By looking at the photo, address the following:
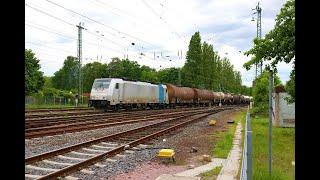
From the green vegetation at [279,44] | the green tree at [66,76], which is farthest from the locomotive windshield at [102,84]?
the green tree at [66,76]

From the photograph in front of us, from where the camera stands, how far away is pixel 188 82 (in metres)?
90.4

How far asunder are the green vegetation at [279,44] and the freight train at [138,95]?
18640 millimetres

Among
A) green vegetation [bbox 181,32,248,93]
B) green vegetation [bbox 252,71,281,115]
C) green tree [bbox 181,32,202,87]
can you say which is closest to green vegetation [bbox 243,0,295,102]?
green vegetation [bbox 252,71,281,115]

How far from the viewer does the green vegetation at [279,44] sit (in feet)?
48.0

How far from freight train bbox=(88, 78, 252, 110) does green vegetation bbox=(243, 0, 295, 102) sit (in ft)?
61.2

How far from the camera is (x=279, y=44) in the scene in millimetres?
15438

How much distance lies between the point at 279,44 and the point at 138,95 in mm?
24495

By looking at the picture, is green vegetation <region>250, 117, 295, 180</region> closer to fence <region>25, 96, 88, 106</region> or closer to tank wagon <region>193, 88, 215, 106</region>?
fence <region>25, 96, 88, 106</region>

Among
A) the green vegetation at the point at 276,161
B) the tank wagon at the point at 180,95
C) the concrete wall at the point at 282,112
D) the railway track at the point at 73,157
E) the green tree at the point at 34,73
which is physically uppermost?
the green tree at the point at 34,73

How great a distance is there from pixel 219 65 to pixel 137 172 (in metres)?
101

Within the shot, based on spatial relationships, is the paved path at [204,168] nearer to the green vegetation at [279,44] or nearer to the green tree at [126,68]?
the green vegetation at [279,44]

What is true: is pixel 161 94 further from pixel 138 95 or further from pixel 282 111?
pixel 282 111

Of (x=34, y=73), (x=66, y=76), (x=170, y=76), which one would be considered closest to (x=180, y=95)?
(x=34, y=73)

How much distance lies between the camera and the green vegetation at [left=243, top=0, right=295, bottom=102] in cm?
1464
